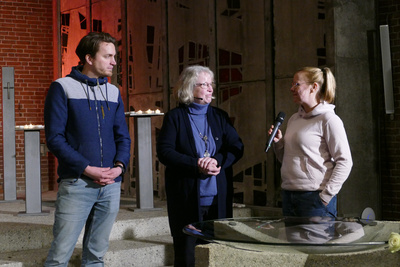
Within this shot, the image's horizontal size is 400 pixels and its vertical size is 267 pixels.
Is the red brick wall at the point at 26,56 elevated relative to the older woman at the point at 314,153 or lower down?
elevated

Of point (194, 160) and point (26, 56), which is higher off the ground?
point (26, 56)

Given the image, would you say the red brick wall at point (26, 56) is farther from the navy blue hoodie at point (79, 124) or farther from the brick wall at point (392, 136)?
the navy blue hoodie at point (79, 124)

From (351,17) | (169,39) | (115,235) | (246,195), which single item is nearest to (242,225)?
(115,235)

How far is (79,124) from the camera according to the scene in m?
3.24

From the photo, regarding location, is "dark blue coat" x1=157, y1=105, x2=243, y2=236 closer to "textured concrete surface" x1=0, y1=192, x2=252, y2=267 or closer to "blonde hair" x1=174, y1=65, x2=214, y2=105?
"blonde hair" x1=174, y1=65, x2=214, y2=105

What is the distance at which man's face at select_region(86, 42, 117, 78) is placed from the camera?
3293 millimetres

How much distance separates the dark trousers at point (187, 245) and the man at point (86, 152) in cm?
47

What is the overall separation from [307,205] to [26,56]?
692cm

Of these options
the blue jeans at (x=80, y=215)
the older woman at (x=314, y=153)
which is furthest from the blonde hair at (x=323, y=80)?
the blue jeans at (x=80, y=215)

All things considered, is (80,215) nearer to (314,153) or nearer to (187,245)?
(187,245)

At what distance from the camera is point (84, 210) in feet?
10.7

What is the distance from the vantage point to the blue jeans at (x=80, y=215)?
127 inches

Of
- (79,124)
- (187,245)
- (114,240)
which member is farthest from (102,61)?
(114,240)

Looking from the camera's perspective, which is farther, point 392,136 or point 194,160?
point 392,136
